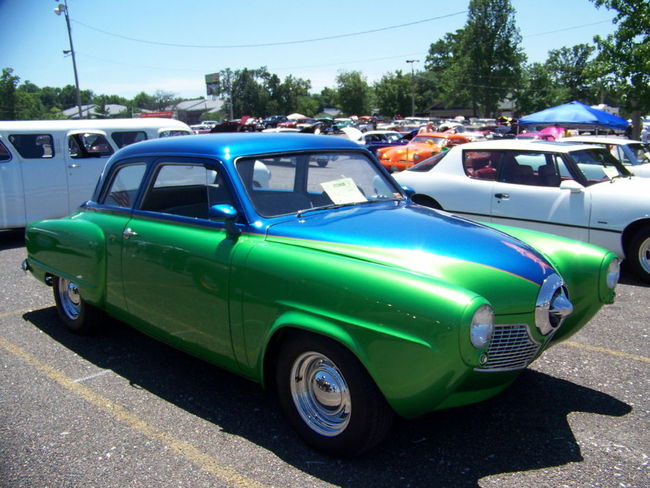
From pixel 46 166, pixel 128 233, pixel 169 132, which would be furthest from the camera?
pixel 169 132

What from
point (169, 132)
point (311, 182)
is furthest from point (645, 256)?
point (169, 132)

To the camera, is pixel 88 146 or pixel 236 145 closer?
pixel 236 145

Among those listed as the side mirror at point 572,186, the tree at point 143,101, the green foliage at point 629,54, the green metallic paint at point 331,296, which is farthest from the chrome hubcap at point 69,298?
the tree at point 143,101

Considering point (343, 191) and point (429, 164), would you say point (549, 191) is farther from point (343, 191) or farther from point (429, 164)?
point (343, 191)

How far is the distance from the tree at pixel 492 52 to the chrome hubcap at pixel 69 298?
79.0 meters

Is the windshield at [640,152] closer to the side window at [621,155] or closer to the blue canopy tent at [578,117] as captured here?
the side window at [621,155]

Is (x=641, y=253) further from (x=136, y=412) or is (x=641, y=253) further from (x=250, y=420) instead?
(x=136, y=412)

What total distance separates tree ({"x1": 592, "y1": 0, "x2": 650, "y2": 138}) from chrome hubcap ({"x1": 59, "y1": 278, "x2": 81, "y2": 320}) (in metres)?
14.8

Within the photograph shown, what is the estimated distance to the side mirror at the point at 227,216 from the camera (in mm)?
3227

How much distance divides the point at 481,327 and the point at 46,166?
8.35 meters

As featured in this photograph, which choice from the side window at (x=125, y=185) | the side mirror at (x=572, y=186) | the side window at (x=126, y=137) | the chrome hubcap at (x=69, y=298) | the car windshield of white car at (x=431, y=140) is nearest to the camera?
the side window at (x=125, y=185)

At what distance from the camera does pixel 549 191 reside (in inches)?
260

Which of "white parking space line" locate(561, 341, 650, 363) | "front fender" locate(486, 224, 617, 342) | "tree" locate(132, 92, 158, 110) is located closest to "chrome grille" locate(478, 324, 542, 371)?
"front fender" locate(486, 224, 617, 342)

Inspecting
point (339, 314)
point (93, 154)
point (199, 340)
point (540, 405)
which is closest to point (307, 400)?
point (339, 314)
